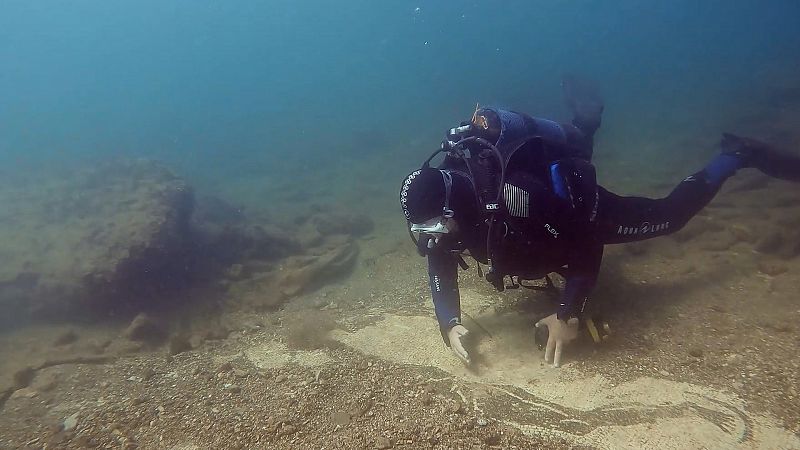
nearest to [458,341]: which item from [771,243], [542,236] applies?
[542,236]

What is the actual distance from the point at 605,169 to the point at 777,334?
11.5 meters

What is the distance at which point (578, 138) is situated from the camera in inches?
195

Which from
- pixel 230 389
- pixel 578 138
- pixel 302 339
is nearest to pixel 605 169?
pixel 578 138

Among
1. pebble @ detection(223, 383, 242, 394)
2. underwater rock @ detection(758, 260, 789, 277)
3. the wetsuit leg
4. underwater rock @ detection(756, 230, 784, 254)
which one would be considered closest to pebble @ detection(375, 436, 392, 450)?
pebble @ detection(223, 383, 242, 394)

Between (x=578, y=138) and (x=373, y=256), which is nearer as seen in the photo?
(x=578, y=138)

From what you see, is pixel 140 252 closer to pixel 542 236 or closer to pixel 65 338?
pixel 65 338

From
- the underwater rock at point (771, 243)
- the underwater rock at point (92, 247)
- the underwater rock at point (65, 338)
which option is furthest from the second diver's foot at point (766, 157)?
the underwater rock at point (65, 338)

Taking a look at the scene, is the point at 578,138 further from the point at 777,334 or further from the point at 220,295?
the point at 220,295

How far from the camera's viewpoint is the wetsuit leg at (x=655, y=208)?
4609 mm

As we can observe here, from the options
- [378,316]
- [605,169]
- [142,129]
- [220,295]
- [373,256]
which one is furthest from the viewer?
[142,129]

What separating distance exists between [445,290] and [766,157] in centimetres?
468

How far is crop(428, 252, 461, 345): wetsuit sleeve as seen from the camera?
13.8ft

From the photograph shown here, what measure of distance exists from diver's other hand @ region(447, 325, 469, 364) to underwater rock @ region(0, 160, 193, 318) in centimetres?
542

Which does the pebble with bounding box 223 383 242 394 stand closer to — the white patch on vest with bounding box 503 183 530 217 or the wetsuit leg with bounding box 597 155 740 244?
the white patch on vest with bounding box 503 183 530 217
